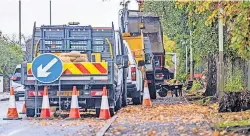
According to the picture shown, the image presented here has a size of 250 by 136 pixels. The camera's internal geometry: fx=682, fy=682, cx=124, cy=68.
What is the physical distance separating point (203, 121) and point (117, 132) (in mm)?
2394

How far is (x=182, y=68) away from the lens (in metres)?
65.2

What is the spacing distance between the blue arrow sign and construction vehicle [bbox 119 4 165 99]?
10.5m

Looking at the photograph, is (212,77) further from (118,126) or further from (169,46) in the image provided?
(169,46)

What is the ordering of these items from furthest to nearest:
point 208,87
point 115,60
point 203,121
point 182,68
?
1. point 182,68
2. point 208,87
3. point 115,60
4. point 203,121

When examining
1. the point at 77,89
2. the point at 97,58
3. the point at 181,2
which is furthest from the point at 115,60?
the point at 181,2

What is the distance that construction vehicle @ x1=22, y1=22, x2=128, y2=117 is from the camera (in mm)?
17219

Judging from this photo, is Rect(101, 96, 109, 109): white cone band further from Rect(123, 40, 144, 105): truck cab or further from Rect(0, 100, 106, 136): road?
Rect(123, 40, 144, 105): truck cab

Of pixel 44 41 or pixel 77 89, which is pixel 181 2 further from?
pixel 44 41

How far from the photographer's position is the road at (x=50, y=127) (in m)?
13.4

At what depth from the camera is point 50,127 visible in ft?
48.5

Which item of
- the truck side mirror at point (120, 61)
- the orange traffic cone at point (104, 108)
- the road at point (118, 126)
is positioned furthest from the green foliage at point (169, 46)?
the road at point (118, 126)

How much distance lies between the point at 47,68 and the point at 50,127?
9.31ft

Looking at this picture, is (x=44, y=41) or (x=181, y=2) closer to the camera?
(x=181, y=2)

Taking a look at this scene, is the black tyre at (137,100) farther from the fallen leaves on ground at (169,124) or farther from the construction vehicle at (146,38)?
the fallen leaves on ground at (169,124)
